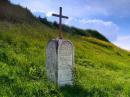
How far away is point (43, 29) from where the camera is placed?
32438 millimetres

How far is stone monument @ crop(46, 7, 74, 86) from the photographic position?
1469cm

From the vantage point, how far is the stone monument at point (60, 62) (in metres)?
14.7

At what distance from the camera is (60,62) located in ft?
48.2

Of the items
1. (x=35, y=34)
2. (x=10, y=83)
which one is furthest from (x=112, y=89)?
(x=35, y=34)

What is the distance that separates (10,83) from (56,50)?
2.34 m

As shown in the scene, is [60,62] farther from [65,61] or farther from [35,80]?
[35,80]

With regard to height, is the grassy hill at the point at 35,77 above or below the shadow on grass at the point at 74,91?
above

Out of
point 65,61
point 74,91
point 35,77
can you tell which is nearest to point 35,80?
point 35,77

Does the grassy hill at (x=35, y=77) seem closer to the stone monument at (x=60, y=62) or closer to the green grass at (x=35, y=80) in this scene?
the green grass at (x=35, y=80)

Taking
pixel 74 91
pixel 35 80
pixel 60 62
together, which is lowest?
pixel 74 91

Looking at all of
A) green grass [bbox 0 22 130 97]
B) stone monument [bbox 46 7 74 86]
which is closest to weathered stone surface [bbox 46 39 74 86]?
stone monument [bbox 46 7 74 86]

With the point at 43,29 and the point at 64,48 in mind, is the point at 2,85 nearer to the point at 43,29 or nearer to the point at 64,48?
the point at 64,48

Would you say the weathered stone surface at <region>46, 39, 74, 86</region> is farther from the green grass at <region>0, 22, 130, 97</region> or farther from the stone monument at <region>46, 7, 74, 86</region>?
the green grass at <region>0, 22, 130, 97</region>

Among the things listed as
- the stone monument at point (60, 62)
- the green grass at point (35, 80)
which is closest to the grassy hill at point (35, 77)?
the green grass at point (35, 80)
